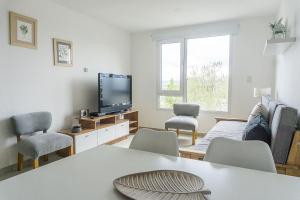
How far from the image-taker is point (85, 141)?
3537 mm

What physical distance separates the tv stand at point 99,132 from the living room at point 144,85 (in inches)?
0.9

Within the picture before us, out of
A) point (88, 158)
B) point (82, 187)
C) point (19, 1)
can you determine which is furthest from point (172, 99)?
point (82, 187)

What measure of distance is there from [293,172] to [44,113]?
3.14 metres

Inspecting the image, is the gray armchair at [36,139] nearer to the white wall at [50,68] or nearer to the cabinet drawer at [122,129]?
the white wall at [50,68]

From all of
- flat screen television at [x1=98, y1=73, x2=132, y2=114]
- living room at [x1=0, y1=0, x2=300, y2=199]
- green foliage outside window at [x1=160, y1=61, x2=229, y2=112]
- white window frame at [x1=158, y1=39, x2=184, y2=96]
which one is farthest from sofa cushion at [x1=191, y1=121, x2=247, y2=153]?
flat screen television at [x1=98, y1=73, x2=132, y2=114]

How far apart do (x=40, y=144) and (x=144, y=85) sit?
311 cm

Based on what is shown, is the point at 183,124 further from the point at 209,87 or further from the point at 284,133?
the point at 284,133

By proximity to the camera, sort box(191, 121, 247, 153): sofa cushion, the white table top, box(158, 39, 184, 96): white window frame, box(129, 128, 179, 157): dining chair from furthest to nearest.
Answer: box(158, 39, 184, 96): white window frame < box(191, 121, 247, 153): sofa cushion < box(129, 128, 179, 157): dining chair < the white table top

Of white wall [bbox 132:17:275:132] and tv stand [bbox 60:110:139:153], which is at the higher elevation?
white wall [bbox 132:17:275:132]

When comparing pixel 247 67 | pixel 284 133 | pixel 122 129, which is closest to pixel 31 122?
pixel 122 129

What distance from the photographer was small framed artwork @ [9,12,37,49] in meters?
2.85

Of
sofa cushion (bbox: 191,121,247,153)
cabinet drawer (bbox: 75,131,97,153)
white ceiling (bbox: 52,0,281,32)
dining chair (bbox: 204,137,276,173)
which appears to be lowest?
cabinet drawer (bbox: 75,131,97,153)

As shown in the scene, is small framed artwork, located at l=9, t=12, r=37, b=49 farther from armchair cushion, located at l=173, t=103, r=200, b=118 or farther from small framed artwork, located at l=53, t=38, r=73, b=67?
armchair cushion, located at l=173, t=103, r=200, b=118

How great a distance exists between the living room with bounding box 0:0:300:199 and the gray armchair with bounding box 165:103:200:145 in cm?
2
